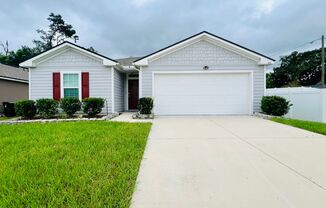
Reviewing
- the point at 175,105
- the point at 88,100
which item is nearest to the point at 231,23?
the point at 175,105

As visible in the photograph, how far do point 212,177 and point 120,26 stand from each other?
2071cm

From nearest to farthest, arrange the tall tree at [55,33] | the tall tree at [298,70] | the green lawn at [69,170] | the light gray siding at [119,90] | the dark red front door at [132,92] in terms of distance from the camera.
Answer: the green lawn at [69,170] → the light gray siding at [119,90] → the dark red front door at [132,92] → the tall tree at [55,33] → the tall tree at [298,70]

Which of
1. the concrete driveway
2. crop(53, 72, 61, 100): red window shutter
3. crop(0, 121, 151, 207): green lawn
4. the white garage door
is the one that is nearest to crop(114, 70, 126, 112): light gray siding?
the white garage door

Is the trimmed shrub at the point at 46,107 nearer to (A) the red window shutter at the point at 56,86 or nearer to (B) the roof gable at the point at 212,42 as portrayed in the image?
(A) the red window shutter at the point at 56,86

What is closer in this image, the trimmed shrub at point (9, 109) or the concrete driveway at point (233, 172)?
the concrete driveway at point (233, 172)

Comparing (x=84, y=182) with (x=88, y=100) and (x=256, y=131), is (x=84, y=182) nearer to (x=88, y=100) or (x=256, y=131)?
(x=256, y=131)

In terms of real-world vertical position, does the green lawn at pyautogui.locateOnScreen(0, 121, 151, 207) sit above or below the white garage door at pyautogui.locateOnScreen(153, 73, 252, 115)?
below

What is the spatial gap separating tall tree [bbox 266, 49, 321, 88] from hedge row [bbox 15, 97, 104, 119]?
37.6 meters

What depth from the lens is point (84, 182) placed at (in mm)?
3453

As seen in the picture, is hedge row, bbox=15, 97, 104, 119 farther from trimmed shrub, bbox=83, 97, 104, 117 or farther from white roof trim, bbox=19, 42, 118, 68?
white roof trim, bbox=19, 42, 118, 68

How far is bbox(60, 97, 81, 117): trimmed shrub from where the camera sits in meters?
11.6

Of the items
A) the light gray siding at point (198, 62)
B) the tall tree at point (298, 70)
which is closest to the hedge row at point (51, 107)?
the light gray siding at point (198, 62)

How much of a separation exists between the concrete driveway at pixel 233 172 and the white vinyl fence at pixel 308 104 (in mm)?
5261

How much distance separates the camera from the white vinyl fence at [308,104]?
11359 mm
